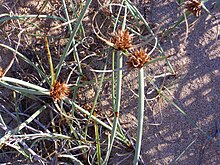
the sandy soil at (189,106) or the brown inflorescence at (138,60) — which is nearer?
the brown inflorescence at (138,60)

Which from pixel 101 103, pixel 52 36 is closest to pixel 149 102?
pixel 101 103

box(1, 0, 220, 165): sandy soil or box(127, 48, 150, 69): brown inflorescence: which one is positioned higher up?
box(127, 48, 150, 69): brown inflorescence

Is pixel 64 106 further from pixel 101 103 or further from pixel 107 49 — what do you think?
pixel 107 49

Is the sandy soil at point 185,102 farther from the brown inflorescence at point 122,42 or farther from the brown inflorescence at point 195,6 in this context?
the brown inflorescence at point 122,42

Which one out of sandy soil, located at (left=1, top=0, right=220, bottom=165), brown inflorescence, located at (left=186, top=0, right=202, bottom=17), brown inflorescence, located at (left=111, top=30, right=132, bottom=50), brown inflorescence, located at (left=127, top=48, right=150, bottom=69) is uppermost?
brown inflorescence, located at (left=186, top=0, right=202, bottom=17)

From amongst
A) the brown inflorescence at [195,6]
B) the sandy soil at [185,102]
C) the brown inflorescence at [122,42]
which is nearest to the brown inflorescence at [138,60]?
the brown inflorescence at [122,42]

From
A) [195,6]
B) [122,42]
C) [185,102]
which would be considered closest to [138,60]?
[122,42]

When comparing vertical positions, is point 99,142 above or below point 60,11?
below

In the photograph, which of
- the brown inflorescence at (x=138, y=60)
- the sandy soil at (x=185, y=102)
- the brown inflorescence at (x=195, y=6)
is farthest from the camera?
the sandy soil at (x=185, y=102)

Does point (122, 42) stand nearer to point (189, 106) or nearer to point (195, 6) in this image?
point (195, 6)

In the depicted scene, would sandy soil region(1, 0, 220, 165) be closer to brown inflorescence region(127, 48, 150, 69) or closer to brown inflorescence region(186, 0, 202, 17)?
brown inflorescence region(186, 0, 202, 17)

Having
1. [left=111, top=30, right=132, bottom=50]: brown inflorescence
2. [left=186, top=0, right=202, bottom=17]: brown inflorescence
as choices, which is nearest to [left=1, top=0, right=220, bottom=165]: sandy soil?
[left=186, top=0, right=202, bottom=17]: brown inflorescence
